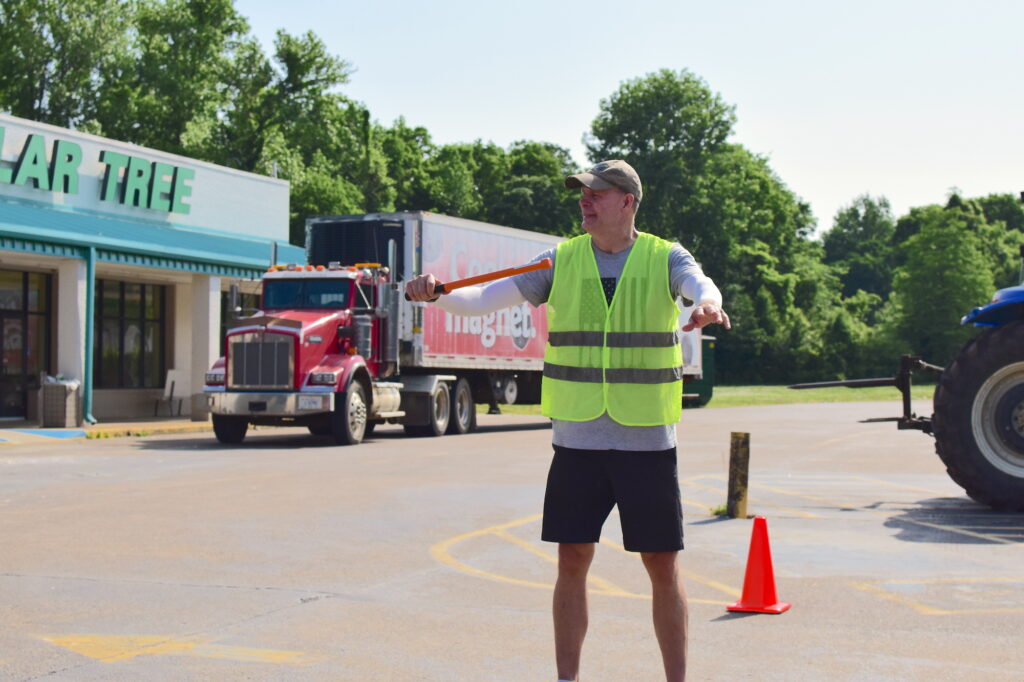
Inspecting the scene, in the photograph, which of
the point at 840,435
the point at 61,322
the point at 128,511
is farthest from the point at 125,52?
the point at 128,511

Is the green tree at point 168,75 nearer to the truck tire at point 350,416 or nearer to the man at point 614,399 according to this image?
the truck tire at point 350,416

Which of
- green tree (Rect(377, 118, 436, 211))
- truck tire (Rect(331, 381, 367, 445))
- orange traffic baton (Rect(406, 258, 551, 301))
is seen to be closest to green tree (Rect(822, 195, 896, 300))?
green tree (Rect(377, 118, 436, 211))

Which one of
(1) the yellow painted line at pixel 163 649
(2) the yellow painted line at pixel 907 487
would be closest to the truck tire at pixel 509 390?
(2) the yellow painted line at pixel 907 487

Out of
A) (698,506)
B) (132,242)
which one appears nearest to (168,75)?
(132,242)

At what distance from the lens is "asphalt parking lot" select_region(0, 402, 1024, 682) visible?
232 inches

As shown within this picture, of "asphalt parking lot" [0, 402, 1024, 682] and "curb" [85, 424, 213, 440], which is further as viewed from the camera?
"curb" [85, 424, 213, 440]

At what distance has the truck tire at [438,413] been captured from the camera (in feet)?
80.4

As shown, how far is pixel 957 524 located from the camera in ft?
34.9

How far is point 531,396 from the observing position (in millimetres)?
29016

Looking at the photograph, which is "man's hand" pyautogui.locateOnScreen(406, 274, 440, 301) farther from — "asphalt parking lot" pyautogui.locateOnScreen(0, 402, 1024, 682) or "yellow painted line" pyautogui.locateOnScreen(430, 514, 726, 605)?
"yellow painted line" pyautogui.locateOnScreen(430, 514, 726, 605)

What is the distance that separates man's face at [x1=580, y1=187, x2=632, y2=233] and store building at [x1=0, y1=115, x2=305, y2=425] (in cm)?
2080

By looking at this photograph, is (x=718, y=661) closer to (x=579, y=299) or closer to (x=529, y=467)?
(x=579, y=299)

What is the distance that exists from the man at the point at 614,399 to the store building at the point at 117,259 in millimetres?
20802

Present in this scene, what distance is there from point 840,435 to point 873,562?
16681 mm
